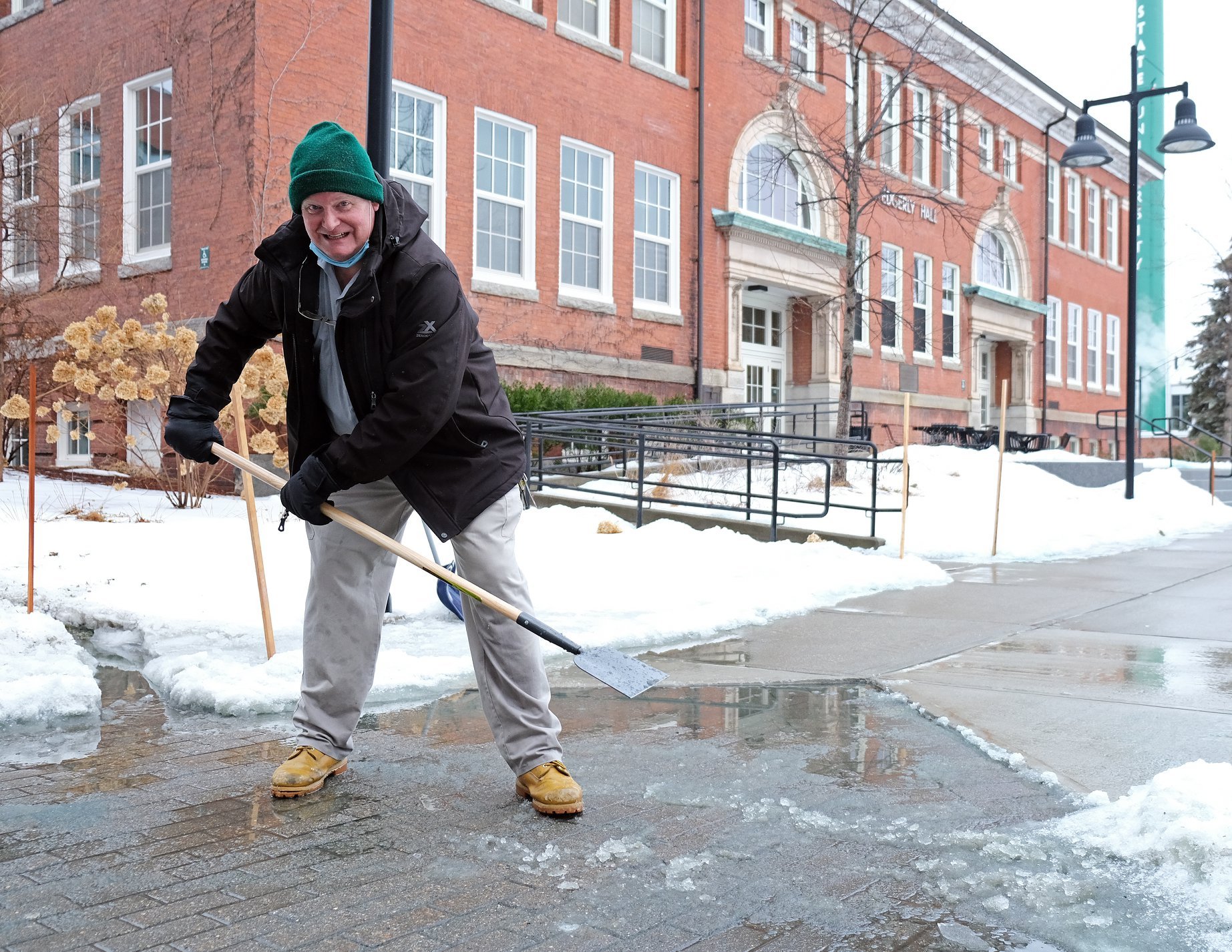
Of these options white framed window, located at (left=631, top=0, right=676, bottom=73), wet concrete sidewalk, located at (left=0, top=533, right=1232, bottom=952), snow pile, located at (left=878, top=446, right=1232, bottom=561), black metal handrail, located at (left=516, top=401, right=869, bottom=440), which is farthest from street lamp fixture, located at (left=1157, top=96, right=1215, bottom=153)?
wet concrete sidewalk, located at (left=0, top=533, right=1232, bottom=952)

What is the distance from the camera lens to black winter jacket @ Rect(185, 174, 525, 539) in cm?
354

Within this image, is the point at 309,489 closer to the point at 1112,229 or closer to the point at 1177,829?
the point at 1177,829

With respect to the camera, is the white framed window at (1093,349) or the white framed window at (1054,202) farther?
the white framed window at (1093,349)

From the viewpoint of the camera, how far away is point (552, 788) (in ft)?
11.8

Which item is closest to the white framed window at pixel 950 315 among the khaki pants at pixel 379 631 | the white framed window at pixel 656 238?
the white framed window at pixel 656 238

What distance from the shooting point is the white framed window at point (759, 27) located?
844 inches

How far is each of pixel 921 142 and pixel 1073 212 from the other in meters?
9.99

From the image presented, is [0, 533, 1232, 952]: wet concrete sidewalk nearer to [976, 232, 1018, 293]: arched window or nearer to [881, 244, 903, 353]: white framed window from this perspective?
[881, 244, 903, 353]: white framed window

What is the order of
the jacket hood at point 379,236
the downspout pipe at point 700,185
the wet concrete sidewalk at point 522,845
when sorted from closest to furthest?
the wet concrete sidewalk at point 522,845 < the jacket hood at point 379,236 < the downspout pipe at point 700,185

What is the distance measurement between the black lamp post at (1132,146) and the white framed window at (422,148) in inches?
351

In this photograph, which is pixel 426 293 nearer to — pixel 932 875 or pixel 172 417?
pixel 172 417

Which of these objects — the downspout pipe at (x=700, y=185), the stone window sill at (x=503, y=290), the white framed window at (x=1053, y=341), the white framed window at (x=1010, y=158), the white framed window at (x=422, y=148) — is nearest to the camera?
the white framed window at (x=422, y=148)

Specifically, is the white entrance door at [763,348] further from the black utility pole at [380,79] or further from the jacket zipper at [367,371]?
the jacket zipper at [367,371]

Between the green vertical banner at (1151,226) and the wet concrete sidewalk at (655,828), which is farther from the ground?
the green vertical banner at (1151,226)
